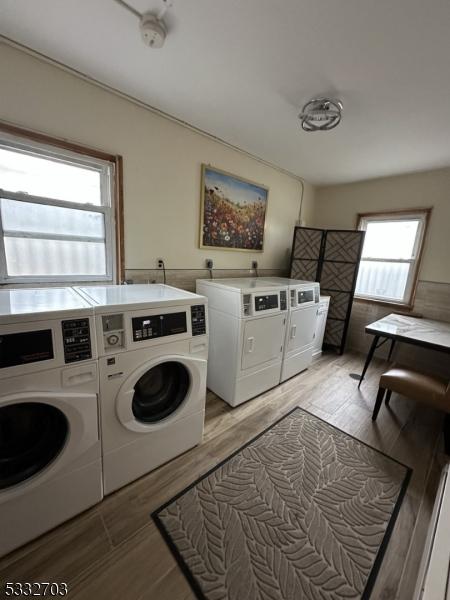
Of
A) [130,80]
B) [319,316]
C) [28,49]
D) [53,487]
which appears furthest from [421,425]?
[28,49]

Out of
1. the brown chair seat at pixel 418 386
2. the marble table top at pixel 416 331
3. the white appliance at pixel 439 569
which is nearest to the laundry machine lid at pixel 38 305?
the white appliance at pixel 439 569

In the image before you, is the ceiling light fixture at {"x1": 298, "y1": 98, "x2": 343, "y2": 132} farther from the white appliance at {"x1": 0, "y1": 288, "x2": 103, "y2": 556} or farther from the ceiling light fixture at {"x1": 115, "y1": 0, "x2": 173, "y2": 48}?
the white appliance at {"x1": 0, "y1": 288, "x2": 103, "y2": 556}

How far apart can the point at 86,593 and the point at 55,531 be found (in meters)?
0.34

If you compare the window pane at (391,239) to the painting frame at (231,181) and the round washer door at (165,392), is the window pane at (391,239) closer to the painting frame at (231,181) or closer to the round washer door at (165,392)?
the painting frame at (231,181)

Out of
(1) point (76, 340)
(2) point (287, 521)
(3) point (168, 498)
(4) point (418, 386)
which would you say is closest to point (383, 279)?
(4) point (418, 386)

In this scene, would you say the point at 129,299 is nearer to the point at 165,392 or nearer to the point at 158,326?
the point at 158,326

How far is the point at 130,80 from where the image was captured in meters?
1.58

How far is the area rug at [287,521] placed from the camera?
1.00 meters

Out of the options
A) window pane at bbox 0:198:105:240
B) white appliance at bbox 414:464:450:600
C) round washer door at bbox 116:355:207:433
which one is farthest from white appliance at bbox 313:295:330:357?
window pane at bbox 0:198:105:240

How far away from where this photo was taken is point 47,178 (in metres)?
1.59

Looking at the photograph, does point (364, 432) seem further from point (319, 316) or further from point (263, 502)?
point (319, 316)

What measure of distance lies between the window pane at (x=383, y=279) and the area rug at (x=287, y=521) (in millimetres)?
2247

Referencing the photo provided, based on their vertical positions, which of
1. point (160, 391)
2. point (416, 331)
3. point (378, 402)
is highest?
point (416, 331)

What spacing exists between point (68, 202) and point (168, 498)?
2.00 metres
